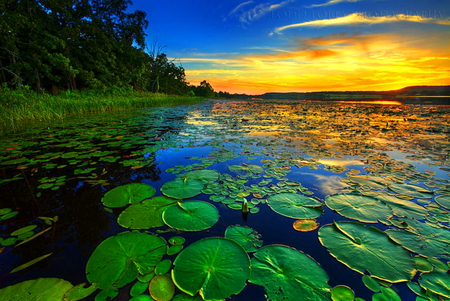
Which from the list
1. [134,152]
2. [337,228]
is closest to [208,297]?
[337,228]

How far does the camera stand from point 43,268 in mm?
1146

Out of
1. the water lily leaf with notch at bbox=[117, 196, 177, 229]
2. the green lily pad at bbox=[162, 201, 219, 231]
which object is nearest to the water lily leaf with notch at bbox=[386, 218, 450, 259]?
the green lily pad at bbox=[162, 201, 219, 231]

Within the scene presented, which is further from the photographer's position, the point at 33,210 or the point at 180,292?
the point at 33,210

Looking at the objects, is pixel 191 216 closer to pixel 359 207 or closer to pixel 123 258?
pixel 123 258

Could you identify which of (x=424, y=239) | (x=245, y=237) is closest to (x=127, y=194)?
(x=245, y=237)

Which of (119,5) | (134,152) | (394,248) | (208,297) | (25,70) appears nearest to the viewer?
(208,297)

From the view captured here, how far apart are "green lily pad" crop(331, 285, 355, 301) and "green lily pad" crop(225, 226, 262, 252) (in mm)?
483

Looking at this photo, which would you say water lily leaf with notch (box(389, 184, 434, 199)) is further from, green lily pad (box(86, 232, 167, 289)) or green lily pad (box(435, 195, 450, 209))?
green lily pad (box(86, 232, 167, 289))

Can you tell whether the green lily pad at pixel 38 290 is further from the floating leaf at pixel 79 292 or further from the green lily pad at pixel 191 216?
the green lily pad at pixel 191 216

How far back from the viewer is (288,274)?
1.08 metres

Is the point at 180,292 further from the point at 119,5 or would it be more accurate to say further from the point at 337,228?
the point at 119,5

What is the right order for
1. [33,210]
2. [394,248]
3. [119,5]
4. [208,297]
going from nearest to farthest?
[208,297]
[394,248]
[33,210]
[119,5]

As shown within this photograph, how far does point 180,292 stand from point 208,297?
16cm

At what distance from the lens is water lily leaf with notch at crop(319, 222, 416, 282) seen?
1.09 metres
